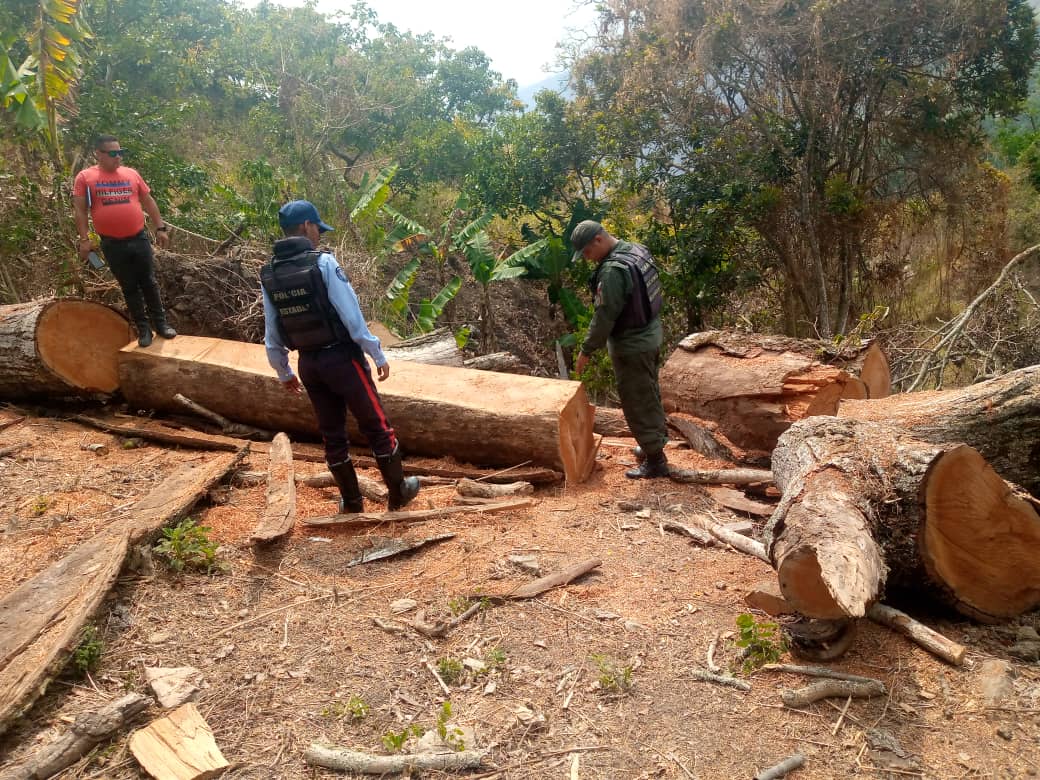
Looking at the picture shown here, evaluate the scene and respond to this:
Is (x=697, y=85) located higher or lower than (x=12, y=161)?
higher

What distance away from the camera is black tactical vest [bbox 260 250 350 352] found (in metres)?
4.09

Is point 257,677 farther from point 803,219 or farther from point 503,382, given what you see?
point 803,219

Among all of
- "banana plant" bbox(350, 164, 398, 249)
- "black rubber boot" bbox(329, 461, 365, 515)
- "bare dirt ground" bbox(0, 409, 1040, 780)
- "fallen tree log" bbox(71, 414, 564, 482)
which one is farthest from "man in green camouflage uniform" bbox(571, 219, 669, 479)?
"banana plant" bbox(350, 164, 398, 249)

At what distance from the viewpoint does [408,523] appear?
4.53m

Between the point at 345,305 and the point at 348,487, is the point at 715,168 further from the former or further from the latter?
the point at 348,487

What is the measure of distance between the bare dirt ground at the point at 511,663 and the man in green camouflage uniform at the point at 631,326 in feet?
3.28

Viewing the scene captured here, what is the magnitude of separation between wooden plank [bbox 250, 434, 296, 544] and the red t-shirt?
237 cm

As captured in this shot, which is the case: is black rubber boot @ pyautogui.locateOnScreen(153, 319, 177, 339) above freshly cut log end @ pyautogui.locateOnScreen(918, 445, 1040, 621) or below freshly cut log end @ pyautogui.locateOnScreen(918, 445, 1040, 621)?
above

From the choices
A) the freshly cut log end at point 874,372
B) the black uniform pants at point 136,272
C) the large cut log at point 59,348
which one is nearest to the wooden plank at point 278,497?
the black uniform pants at point 136,272

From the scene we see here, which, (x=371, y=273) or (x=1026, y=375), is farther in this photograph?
(x=371, y=273)

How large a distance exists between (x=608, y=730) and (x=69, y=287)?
335 inches

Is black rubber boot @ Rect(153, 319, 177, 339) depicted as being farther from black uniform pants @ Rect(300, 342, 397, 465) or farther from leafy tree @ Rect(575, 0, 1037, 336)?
leafy tree @ Rect(575, 0, 1037, 336)

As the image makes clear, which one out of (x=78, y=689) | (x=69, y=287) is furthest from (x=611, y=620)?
(x=69, y=287)

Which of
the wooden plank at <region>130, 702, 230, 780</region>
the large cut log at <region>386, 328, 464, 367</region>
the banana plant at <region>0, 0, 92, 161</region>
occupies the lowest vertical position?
the wooden plank at <region>130, 702, 230, 780</region>
